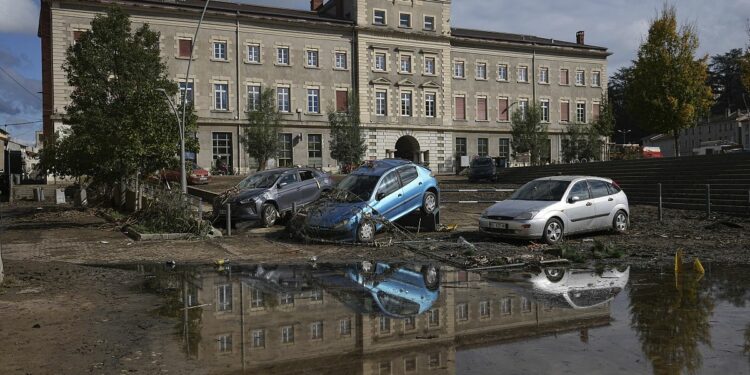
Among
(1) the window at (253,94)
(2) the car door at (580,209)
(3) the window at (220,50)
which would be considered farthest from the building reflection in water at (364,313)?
(3) the window at (220,50)

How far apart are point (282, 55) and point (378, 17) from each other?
391 inches

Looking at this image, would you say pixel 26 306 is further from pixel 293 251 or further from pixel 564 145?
pixel 564 145

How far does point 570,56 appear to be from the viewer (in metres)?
67.7

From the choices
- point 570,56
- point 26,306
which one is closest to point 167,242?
point 26,306

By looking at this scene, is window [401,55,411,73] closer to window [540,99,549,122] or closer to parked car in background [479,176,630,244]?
window [540,99,549,122]

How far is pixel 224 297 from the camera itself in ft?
27.9

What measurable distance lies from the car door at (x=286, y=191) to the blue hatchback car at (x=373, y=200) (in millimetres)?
3166

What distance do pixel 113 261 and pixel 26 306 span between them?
15.5 ft

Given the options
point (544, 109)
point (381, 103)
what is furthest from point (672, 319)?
point (544, 109)

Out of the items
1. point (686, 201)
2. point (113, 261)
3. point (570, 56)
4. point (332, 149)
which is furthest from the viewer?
point (570, 56)

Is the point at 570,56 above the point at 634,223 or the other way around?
above

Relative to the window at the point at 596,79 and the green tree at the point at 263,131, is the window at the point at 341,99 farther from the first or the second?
the window at the point at 596,79

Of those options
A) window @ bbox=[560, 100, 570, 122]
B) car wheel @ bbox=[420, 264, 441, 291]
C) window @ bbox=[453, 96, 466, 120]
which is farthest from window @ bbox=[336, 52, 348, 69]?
car wheel @ bbox=[420, 264, 441, 291]

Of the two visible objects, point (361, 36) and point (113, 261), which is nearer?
point (113, 261)
